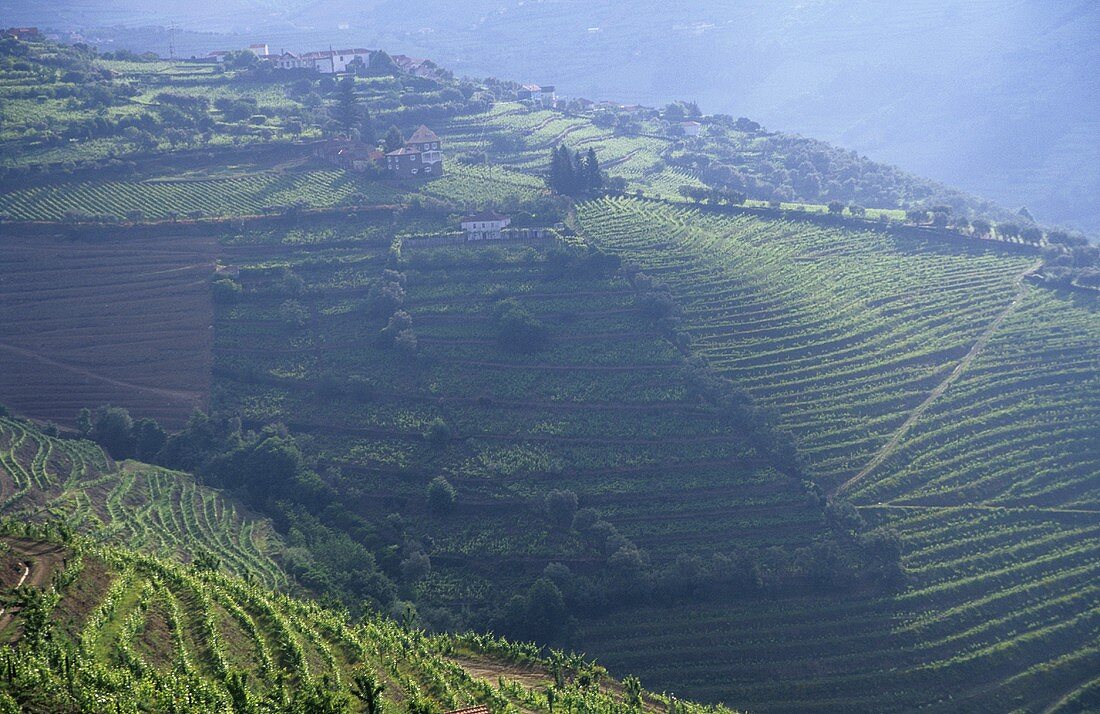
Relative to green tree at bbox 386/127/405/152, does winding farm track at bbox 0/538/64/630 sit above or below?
below

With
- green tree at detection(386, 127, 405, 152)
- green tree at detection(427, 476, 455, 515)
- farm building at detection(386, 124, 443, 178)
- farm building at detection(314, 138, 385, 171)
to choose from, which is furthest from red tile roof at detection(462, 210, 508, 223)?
green tree at detection(427, 476, 455, 515)

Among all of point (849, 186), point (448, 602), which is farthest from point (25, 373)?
point (849, 186)

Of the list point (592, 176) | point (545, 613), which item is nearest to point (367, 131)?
point (592, 176)

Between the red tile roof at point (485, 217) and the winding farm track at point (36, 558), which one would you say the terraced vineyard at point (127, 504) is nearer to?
the winding farm track at point (36, 558)

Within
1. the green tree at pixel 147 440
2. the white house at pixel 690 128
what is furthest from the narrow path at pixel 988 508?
the white house at pixel 690 128

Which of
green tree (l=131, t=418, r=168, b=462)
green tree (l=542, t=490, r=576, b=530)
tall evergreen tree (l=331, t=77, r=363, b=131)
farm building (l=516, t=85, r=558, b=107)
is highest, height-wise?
farm building (l=516, t=85, r=558, b=107)

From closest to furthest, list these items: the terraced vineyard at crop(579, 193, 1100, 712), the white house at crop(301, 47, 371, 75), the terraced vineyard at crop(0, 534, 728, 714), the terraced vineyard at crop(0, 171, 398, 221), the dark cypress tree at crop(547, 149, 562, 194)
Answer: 1. the terraced vineyard at crop(0, 534, 728, 714)
2. the terraced vineyard at crop(579, 193, 1100, 712)
3. the terraced vineyard at crop(0, 171, 398, 221)
4. the dark cypress tree at crop(547, 149, 562, 194)
5. the white house at crop(301, 47, 371, 75)

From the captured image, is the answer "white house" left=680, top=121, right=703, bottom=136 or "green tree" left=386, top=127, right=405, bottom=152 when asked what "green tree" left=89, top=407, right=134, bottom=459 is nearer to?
"green tree" left=386, top=127, right=405, bottom=152

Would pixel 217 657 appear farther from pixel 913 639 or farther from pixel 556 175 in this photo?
pixel 556 175
